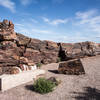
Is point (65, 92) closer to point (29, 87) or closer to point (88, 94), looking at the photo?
point (88, 94)

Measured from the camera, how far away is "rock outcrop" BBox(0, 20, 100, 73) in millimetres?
8867

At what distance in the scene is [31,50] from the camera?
12438mm

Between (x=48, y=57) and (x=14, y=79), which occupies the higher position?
(x=48, y=57)

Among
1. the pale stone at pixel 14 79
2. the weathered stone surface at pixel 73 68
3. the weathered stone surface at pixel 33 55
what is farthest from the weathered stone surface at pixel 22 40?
the weathered stone surface at pixel 73 68

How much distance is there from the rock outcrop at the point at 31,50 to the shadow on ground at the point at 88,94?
188 inches

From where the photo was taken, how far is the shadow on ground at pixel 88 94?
15.7ft

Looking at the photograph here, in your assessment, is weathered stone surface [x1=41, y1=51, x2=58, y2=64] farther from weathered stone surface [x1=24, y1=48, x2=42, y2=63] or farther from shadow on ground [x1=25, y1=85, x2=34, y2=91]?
shadow on ground [x1=25, y1=85, x2=34, y2=91]

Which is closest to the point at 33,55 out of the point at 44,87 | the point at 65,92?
the point at 44,87

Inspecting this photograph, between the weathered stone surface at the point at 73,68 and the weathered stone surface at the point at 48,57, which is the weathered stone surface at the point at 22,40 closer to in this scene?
the weathered stone surface at the point at 48,57

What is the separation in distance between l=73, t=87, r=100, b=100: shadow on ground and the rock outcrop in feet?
15.7

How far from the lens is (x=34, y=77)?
7.67 m

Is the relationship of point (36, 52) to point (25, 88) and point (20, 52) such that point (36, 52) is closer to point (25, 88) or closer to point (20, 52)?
point (20, 52)

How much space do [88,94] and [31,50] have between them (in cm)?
867

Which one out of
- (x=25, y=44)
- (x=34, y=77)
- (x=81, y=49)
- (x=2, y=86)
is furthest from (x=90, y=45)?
(x=2, y=86)
